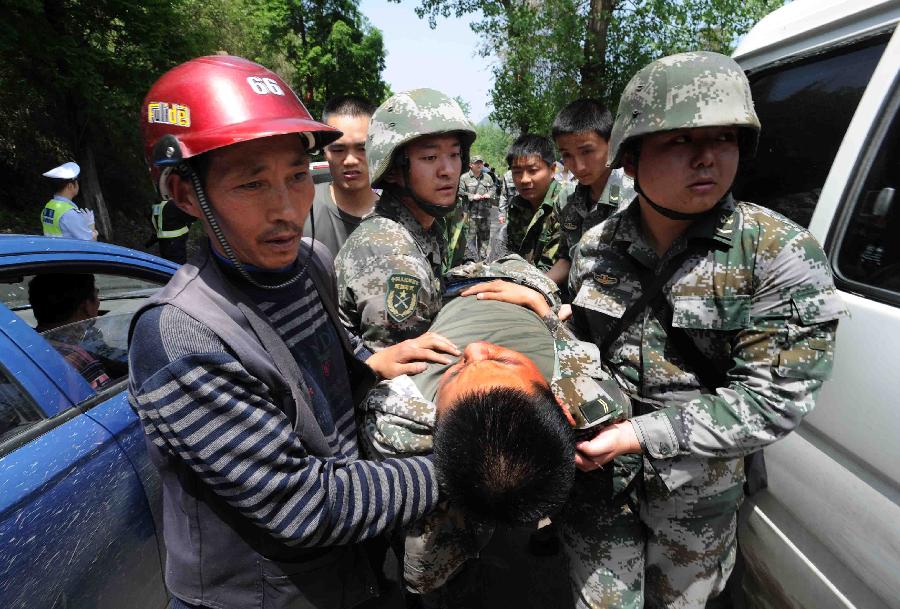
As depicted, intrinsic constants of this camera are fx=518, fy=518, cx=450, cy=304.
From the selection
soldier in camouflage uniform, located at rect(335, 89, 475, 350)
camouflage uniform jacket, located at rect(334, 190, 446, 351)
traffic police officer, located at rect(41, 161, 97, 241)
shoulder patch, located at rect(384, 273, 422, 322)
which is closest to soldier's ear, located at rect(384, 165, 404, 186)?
soldier in camouflage uniform, located at rect(335, 89, 475, 350)

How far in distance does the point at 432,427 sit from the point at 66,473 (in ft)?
3.60

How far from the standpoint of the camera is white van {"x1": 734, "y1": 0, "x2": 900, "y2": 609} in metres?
1.34

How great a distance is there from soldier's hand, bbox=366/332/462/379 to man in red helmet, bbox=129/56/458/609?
233 mm

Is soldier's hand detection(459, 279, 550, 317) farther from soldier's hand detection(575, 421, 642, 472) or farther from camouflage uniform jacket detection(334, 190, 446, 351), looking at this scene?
soldier's hand detection(575, 421, 642, 472)

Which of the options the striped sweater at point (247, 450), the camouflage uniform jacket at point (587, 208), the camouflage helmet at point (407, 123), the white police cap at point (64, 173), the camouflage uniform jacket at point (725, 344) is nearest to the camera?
the striped sweater at point (247, 450)

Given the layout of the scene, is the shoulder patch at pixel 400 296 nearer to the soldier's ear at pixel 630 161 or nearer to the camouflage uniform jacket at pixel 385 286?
the camouflage uniform jacket at pixel 385 286

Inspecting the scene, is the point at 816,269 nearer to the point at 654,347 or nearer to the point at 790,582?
the point at 654,347

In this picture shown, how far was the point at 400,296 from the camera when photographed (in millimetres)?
1628

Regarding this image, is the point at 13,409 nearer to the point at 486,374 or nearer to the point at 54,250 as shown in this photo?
the point at 54,250

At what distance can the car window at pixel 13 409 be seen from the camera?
4.95 ft

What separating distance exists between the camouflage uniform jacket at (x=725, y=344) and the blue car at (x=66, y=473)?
1391 mm

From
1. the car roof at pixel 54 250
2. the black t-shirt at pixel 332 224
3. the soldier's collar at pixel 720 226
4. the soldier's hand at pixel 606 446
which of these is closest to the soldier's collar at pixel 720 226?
the soldier's collar at pixel 720 226

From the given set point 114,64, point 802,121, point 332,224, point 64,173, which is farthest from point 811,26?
point 114,64

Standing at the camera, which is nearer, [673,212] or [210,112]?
[210,112]
